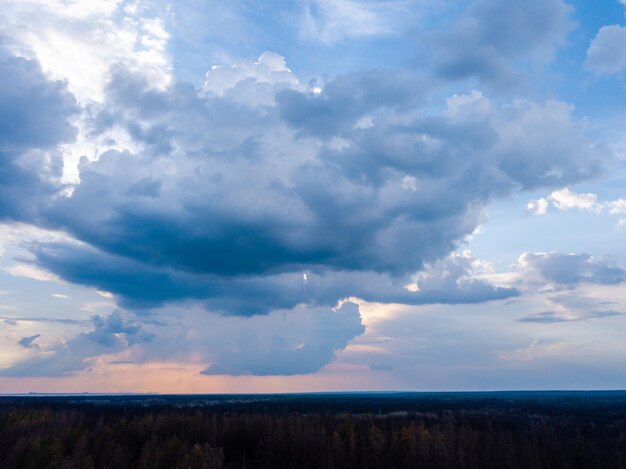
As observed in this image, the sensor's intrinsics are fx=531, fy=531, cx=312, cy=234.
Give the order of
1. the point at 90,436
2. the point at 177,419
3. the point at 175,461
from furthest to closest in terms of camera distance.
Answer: the point at 177,419, the point at 90,436, the point at 175,461

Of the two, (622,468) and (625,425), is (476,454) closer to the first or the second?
(622,468)

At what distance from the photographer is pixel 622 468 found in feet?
97.8

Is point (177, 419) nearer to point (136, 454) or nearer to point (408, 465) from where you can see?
point (136, 454)

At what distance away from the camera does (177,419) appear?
49312 mm

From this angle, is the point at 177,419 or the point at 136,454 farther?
the point at 177,419

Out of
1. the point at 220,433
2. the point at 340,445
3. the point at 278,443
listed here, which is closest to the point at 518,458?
the point at 340,445

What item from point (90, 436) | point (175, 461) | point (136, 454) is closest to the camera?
point (175, 461)

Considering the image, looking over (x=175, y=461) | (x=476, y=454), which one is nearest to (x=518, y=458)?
(x=476, y=454)

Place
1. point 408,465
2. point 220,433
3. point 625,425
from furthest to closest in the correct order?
point 625,425 → point 220,433 → point 408,465

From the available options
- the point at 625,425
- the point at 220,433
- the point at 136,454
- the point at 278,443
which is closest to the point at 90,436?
the point at 136,454

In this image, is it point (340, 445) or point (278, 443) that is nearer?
point (340, 445)

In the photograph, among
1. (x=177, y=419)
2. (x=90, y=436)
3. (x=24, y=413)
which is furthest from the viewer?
(x=24, y=413)

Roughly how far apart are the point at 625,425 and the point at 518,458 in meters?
41.6

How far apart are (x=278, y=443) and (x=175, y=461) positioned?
31.4 ft
